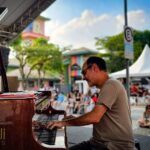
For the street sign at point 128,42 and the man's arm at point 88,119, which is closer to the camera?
the man's arm at point 88,119

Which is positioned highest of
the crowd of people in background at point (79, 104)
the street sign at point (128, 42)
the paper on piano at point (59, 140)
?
the street sign at point (128, 42)

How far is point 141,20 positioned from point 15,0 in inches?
1485

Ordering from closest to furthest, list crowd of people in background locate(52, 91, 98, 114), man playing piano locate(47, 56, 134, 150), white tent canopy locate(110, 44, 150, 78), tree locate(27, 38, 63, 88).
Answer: man playing piano locate(47, 56, 134, 150) < crowd of people in background locate(52, 91, 98, 114) < white tent canopy locate(110, 44, 150, 78) < tree locate(27, 38, 63, 88)

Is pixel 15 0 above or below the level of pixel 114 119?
above

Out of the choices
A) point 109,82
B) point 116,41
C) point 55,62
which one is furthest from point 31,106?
point 116,41

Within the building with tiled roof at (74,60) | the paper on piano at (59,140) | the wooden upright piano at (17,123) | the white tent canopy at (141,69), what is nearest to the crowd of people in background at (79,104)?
the white tent canopy at (141,69)

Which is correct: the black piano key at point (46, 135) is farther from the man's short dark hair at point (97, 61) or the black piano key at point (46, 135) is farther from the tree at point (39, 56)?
the tree at point (39, 56)

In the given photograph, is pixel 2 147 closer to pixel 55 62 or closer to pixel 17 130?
pixel 17 130

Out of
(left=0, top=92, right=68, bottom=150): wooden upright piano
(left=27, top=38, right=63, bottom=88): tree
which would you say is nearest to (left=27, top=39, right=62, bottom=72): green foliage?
(left=27, top=38, right=63, bottom=88): tree

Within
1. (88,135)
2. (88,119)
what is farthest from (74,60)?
(88,119)

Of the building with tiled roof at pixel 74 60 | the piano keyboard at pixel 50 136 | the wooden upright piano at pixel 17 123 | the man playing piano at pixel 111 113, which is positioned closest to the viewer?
the wooden upright piano at pixel 17 123

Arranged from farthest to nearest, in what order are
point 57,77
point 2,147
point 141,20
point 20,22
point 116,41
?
point 57,77, point 141,20, point 116,41, point 20,22, point 2,147

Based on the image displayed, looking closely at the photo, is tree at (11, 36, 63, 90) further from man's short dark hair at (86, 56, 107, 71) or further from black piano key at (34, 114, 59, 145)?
black piano key at (34, 114, 59, 145)

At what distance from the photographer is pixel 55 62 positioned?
108ft
